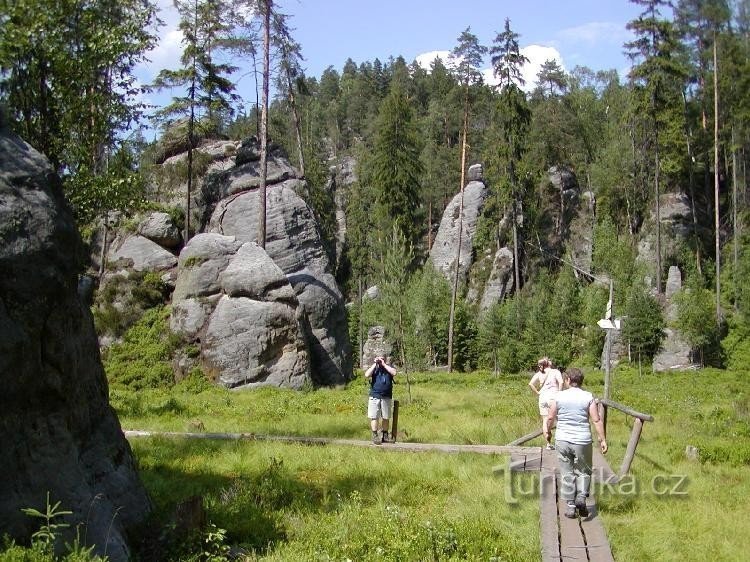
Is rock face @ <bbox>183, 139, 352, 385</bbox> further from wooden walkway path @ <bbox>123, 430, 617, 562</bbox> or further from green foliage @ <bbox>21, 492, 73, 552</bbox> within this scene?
green foliage @ <bbox>21, 492, 73, 552</bbox>

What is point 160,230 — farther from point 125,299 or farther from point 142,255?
point 125,299

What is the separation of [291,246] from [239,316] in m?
7.14

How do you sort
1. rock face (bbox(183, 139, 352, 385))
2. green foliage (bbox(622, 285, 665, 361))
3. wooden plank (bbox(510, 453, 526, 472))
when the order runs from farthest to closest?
green foliage (bbox(622, 285, 665, 361))
rock face (bbox(183, 139, 352, 385))
wooden plank (bbox(510, 453, 526, 472))

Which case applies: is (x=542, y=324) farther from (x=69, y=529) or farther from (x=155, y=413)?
(x=69, y=529)

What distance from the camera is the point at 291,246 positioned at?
105ft

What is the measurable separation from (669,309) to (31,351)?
52.9m

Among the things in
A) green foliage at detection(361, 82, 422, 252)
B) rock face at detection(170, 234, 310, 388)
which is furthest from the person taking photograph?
green foliage at detection(361, 82, 422, 252)

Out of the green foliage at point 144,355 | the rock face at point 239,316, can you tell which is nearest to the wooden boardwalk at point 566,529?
the rock face at point 239,316

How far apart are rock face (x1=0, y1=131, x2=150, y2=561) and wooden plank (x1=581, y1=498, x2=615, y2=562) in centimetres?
493

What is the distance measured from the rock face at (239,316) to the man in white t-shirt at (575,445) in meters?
17.5

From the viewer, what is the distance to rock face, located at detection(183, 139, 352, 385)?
95.6 feet

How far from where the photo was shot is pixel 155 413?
60.1 feet

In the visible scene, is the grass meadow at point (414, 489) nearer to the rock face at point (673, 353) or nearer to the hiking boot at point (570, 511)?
the hiking boot at point (570, 511)

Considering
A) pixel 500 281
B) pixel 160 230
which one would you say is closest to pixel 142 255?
pixel 160 230
